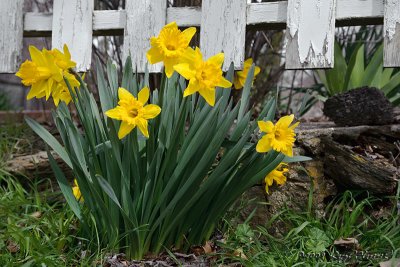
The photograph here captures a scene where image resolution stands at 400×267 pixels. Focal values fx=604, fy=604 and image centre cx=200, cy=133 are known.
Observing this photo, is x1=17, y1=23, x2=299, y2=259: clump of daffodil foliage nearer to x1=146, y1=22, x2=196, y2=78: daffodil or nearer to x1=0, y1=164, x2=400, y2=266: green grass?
x1=146, y1=22, x2=196, y2=78: daffodil

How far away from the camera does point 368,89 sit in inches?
111

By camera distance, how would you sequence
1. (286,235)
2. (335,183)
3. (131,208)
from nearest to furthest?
(131,208), (286,235), (335,183)

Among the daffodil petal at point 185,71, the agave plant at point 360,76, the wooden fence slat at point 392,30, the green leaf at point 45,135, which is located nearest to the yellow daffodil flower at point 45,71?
the green leaf at point 45,135

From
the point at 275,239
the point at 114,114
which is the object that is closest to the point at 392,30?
the point at 275,239

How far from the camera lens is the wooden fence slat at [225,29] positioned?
2602 millimetres

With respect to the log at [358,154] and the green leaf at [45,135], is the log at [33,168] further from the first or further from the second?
the log at [358,154]

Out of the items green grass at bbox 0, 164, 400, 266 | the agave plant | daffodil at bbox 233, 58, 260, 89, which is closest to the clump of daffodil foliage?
green grass at bbox 0, 164, 400, 266

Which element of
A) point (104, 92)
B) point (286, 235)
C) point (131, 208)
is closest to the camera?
point (131, 208)

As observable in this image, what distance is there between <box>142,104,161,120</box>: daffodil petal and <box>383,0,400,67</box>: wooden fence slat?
44.8 inches

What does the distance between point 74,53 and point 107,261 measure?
1.23 metres

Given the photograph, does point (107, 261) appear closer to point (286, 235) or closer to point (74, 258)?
point (74, 258)

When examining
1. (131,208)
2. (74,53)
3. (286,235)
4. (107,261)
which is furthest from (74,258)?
(74,53)

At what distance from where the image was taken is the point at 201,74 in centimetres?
178

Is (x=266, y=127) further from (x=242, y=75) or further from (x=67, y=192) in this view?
(x=67, y=192)
